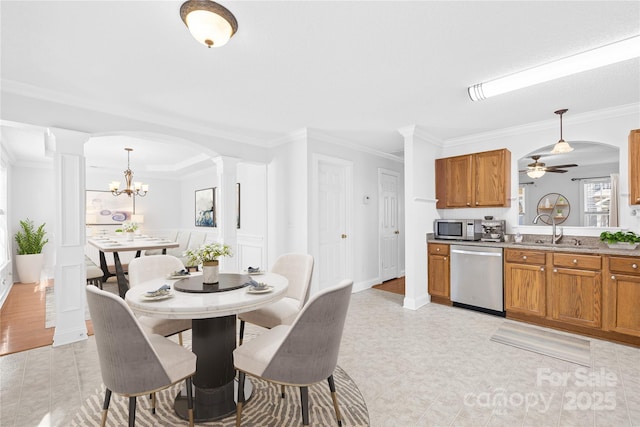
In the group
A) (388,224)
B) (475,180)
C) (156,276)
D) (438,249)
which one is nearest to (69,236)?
(156,276)

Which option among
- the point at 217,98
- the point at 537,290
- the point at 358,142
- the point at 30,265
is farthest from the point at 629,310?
the point at 30,265

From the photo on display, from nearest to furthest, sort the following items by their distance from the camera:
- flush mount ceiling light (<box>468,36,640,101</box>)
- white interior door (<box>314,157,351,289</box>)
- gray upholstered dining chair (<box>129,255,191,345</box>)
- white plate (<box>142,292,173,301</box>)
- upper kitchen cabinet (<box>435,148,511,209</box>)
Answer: white plate (<box>142,292,173,301</box>) < flush mount ceiling light (<box>468,36,640,101</box>) < gray upholstered dining chair (<box>129,255,191,345</box>) < upper kitchen cabinet (<box>435,148,511,209</box>) < white interior door (<box>314,157,351,289</box>)

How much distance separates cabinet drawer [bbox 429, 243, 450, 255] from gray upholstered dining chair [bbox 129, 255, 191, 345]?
3.28 meters

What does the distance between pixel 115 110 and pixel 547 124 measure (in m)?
5.08

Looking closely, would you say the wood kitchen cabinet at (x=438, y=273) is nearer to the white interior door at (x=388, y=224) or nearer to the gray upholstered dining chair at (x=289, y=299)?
the white interior door at (x=388, y=224)

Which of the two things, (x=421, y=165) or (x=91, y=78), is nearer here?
→ (x=91, y=78)

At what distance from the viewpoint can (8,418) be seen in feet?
6.33

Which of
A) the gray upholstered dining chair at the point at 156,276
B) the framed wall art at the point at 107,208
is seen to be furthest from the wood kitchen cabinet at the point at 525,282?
the framed wall art at the point at 107,208

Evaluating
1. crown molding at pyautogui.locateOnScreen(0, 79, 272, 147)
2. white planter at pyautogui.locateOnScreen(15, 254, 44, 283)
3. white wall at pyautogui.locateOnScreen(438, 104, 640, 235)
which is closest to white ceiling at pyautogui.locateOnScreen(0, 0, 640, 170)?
crown molding at pyautogui.locateOnScreen(0, 79, 272, 147)

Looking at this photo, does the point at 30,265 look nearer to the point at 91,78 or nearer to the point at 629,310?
the point at 91,78

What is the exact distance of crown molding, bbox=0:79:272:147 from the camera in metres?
2.73

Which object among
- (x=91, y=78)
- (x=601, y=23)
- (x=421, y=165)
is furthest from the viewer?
(x=421, y=165)

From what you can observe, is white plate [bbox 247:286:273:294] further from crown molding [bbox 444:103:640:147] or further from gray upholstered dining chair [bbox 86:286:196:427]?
crown molding [bbox 444:103:640:147]

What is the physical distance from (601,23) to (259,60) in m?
2.30
